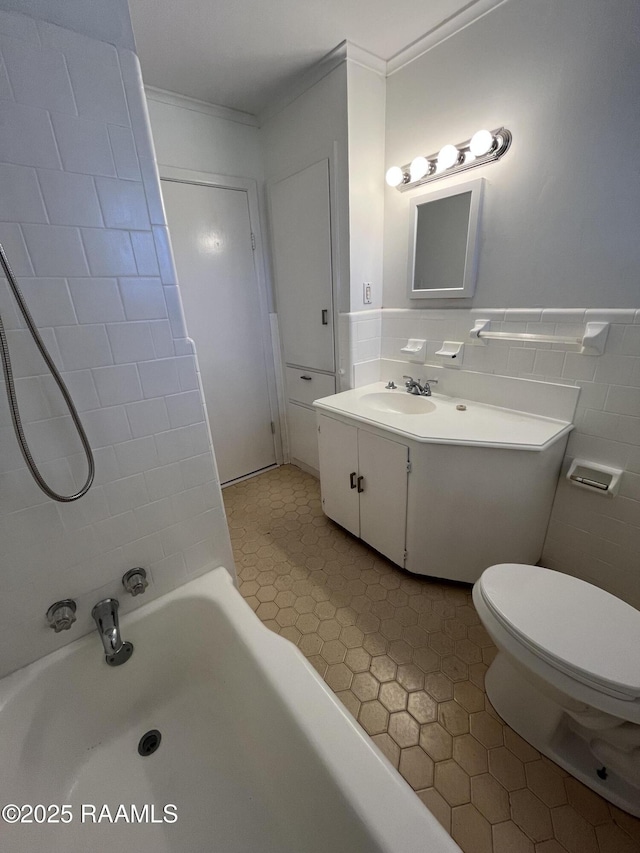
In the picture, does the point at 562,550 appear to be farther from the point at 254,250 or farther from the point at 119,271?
the point at 254,250

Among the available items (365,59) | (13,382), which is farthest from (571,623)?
(365,59)

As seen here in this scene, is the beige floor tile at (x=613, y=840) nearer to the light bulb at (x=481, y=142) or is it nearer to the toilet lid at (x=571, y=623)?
the toilet lid at (x=571, y=623)

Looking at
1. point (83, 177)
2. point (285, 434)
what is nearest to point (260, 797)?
point (83, 177)

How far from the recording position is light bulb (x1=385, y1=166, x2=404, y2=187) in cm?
164

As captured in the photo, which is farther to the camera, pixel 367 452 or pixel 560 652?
pixel 367 452

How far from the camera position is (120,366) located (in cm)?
93

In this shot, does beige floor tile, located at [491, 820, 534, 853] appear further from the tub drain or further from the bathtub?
the tub drain

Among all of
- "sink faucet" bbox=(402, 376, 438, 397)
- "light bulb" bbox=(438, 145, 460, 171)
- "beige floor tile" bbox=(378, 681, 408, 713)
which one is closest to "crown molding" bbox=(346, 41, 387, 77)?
"light bulb" bbox=(438, 145, 460, 171)

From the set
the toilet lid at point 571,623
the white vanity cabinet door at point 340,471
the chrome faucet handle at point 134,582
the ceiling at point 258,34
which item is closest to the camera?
the toilet lid at point 571,623

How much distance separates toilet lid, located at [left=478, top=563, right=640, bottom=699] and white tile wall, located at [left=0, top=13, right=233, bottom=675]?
104cm

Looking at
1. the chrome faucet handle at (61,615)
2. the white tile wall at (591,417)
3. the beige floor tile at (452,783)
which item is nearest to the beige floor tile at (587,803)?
the beige floor tile at (452,783)

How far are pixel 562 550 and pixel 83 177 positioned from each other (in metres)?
2.14

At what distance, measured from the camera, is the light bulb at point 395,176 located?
1645 mm

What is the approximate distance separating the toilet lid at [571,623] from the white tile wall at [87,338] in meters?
1.04
